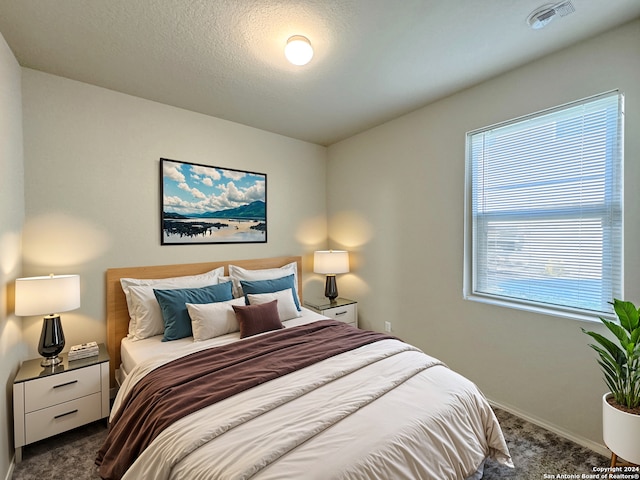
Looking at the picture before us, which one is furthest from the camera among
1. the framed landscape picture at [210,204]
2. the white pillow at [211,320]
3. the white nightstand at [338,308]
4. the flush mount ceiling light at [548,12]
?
the white nightstand at [338,308]

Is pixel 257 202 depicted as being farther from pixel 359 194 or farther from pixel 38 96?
pixel 38 96

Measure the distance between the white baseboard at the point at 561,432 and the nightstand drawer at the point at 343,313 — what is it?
5.24ft

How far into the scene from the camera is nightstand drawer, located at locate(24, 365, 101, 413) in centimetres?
191

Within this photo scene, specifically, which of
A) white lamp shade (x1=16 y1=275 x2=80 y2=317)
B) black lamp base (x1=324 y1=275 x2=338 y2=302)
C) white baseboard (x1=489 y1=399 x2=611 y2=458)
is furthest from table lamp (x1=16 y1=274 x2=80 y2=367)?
white baseboard (x1=489 y1=399 x2=611 y2=458)

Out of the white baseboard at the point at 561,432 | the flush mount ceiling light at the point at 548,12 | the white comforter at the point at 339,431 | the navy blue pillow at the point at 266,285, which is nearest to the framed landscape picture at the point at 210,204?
the navy blue pillow at the point at 266,285

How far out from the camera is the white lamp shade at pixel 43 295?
1.91 m

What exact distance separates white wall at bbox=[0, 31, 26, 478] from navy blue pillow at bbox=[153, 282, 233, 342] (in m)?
0.87

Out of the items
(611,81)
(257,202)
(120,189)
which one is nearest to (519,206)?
(611,81)

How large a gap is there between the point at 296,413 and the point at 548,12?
255 centimetres

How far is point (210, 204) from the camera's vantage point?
308cm

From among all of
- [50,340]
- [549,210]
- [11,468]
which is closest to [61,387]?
[50,340]

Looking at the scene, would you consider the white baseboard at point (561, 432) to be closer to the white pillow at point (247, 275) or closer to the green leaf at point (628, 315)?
the green leaf at point (628, 315)

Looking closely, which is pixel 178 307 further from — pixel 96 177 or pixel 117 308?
pixel 96 177

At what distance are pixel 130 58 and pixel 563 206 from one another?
10.8ft
